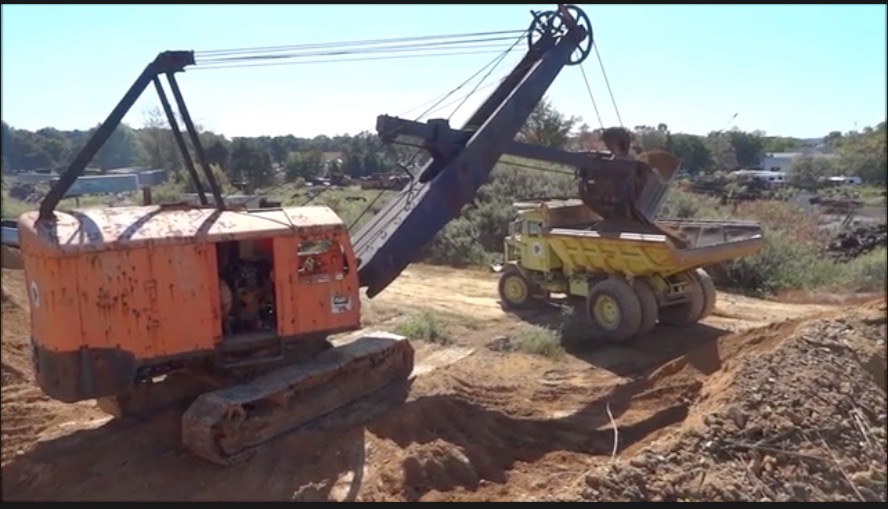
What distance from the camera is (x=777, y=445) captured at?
7410mm

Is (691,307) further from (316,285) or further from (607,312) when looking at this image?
(316,285)

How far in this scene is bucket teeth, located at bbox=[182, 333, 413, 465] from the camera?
7.24 metres

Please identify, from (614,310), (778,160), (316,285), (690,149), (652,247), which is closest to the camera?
(316,285)

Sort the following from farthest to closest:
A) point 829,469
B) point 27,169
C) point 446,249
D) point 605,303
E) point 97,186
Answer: point 446,249 → point 27,169 → point 97,186 → point 605,303 → point 829,469

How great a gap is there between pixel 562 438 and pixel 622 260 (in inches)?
155

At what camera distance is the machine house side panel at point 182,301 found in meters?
7.23

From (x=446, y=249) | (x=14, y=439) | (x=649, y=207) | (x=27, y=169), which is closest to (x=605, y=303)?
(x=649, y=207)

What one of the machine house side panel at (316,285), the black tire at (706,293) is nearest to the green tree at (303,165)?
the machine house side panel at (316,285)

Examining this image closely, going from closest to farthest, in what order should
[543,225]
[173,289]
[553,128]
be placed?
[173,289]
[543,225]
[553,128]

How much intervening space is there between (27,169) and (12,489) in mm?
13291

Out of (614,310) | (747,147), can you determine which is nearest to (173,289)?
(614,310)

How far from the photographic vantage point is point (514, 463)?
7.86m

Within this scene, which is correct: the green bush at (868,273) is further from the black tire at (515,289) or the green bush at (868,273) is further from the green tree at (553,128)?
the green tree at (553,128)

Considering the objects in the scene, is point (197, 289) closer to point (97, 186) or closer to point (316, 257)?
point (316, 257)
